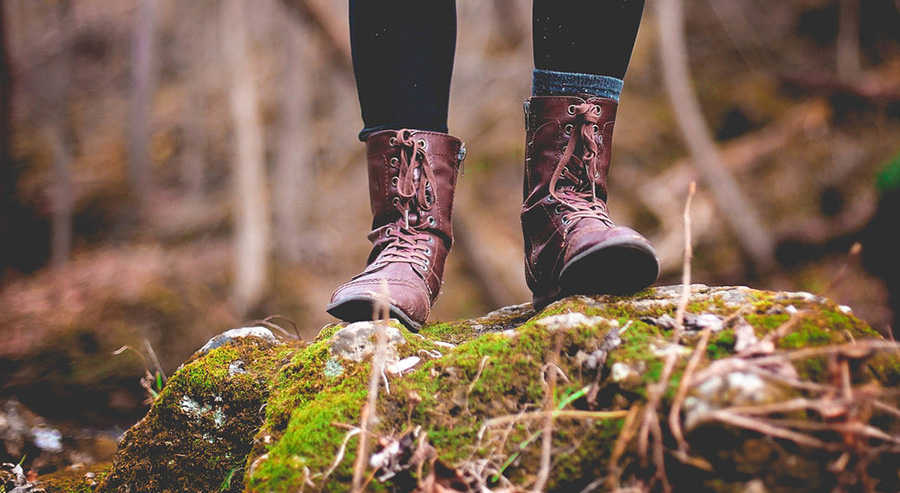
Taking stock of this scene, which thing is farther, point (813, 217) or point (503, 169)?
point (503, 169)

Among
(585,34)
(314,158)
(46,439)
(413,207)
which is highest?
(585,34)

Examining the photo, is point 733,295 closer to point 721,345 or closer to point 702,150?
point 721,345

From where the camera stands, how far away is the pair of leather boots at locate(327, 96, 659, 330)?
134 cm

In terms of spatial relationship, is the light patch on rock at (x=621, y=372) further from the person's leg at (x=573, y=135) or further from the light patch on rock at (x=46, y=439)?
the light patch on rock at (x=46, y=439)

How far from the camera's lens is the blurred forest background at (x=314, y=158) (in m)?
6.16

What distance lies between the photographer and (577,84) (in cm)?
147

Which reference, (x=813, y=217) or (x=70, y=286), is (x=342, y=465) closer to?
(x=70, y=286)

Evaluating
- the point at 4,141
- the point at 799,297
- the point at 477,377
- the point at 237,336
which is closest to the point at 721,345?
the point at 799,297

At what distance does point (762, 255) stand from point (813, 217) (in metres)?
1.16

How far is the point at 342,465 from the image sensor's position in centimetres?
99

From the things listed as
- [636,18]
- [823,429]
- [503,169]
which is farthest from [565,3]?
[503,169]

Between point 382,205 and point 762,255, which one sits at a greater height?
point 382,205

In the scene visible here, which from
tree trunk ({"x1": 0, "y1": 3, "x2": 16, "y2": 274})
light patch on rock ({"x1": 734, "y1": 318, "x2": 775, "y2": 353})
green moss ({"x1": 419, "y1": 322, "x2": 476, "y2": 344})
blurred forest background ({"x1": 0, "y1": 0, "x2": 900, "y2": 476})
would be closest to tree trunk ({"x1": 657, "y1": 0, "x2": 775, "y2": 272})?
blurred forest background ({"x1": 0, "y1": 0, "x2": 900, "y2": 476})

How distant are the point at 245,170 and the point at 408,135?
661 cm
